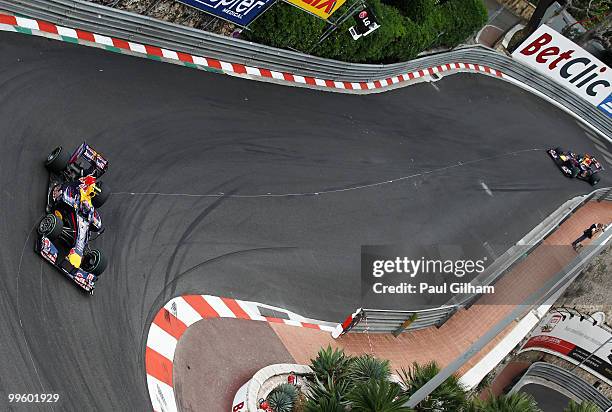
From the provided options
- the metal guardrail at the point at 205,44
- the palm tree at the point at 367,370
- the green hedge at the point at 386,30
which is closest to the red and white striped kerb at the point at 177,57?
the metal guardrail at the point at 205,44

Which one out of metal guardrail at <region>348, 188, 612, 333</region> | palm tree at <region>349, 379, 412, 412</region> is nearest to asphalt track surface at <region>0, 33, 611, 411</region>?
metal guardrail at <region>348, 188, 612, 333</region>

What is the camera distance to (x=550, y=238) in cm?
2486

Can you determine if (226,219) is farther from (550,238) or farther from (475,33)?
(475,33)

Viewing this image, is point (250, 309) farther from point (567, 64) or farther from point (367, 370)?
point (567, 64)

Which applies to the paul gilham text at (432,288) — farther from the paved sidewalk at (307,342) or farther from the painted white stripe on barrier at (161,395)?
the painted white stripe on barrier at (161,395)

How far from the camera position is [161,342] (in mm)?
15453

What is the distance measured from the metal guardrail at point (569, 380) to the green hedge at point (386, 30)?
1353cm

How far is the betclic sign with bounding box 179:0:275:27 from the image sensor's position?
1995cm

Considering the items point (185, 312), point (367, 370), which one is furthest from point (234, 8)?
point (367, 370)

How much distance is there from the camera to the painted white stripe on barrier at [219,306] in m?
17.0

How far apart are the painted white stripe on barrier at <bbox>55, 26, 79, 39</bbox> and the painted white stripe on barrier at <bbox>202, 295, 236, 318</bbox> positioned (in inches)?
310

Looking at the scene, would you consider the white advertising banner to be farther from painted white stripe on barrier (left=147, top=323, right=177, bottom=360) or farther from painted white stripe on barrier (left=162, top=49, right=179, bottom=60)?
painted white stripe on barrier (left=162, top=49, right=179, bottom=60)

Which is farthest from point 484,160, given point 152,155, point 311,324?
point 152,155

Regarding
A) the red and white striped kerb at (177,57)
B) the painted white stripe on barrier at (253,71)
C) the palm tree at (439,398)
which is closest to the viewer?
the palm tree at (439,398)
